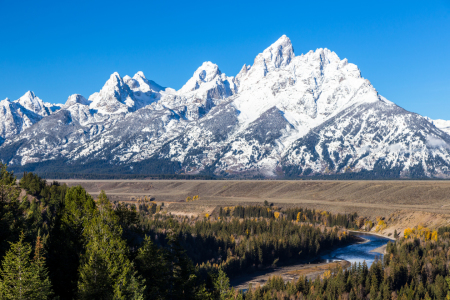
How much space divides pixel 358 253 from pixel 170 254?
82781 mm

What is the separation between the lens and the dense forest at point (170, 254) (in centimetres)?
3222

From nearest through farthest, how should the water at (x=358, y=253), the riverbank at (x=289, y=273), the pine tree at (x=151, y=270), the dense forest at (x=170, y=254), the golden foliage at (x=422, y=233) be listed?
the dense forest at (x=170, y=254) → the pine tree at (x=151, y=270) → the riverbank at (x=289, y=273) → the water at (x=358, y=253) → the golden foliage at (x=422, y=233)

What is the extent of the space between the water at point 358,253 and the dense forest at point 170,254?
5.10 metres

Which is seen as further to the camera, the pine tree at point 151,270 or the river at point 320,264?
the river at point 320,264

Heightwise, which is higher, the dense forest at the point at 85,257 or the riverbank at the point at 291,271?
the dense forest at the point at 85,257

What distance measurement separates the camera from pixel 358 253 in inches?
4604

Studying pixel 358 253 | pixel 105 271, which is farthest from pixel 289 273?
pixel 105 271

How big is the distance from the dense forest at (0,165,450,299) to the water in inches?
201

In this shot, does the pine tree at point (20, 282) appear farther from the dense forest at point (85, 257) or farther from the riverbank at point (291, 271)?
the riverbank at point (291, 271)

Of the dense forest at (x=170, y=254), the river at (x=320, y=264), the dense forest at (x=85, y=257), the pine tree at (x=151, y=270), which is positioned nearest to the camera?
the dense forest at (x=85, y=257)

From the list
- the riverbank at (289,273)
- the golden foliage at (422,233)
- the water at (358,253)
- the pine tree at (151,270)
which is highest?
the pine tree at (151,270)

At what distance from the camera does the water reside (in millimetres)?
109750

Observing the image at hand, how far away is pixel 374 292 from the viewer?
72000 mm

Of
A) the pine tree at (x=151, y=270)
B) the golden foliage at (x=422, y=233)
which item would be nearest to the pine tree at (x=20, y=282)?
the pine tree at (x=151, y=270)
